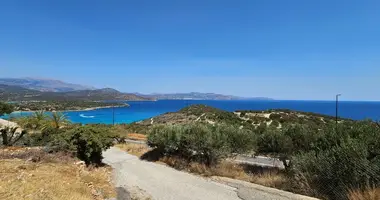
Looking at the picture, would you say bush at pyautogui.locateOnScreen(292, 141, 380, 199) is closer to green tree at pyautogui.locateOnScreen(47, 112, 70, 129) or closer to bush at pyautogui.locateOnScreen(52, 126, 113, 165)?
bush at pyautogui.locateOnScreen(52, 126, 113, 165)

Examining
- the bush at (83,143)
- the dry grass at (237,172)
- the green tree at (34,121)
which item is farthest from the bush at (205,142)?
the green tree at (34,121)

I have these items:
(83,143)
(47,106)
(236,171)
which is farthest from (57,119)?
(47,106)

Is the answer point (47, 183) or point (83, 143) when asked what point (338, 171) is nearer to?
point (47, 183)

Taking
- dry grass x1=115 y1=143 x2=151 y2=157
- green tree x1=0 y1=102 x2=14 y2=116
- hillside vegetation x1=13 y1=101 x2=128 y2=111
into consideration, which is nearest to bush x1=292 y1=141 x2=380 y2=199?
dry grass x1=115 y1=143 x2=151 y2=157

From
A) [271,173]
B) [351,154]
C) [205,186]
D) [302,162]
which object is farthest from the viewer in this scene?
[271,173]

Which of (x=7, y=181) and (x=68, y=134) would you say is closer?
(x=7, y=181)

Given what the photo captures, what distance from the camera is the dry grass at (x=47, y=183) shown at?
695cm

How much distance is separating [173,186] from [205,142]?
14.5 ft

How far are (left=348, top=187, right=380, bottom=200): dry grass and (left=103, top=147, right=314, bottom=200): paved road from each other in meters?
1.92

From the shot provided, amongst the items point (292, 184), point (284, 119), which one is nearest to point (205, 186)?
point (292, 184)

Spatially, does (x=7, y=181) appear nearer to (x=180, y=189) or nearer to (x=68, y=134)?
(x=180, y=189)

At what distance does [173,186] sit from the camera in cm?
1125

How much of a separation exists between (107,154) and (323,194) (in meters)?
14.9

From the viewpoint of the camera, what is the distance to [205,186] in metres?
11.2
